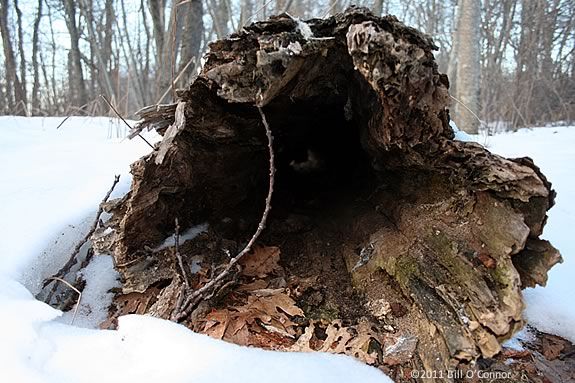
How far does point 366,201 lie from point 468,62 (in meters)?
6.69

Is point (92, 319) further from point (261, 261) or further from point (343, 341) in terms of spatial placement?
point (343, 341)

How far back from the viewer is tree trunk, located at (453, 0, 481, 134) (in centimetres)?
704

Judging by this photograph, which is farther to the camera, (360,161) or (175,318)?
(360,161)

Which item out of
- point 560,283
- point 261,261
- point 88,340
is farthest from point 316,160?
point 88,340

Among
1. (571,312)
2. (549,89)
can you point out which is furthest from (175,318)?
(549,89)

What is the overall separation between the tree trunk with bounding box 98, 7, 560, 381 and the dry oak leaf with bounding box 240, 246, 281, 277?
0.05 meters

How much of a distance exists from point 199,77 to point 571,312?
4.94 ft

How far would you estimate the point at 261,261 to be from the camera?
151 centimetres

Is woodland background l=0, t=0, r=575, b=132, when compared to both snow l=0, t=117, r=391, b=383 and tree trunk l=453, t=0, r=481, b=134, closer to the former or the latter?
tree trunk l=453, t=0, r=481, b=134

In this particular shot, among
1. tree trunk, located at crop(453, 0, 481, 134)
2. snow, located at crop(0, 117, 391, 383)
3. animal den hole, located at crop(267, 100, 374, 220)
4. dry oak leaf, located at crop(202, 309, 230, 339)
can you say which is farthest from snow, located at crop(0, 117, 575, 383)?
tree trunk, located at crop(453, 0, 481, 134)

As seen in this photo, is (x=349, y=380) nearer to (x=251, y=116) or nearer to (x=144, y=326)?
(x=144, y=326)

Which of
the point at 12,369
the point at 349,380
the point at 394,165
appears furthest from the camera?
the point at 394,165

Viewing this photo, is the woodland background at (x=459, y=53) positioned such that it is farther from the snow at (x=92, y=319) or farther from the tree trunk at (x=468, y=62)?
the snow at (x=92, y=319)

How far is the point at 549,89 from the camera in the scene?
11219 millimetres
